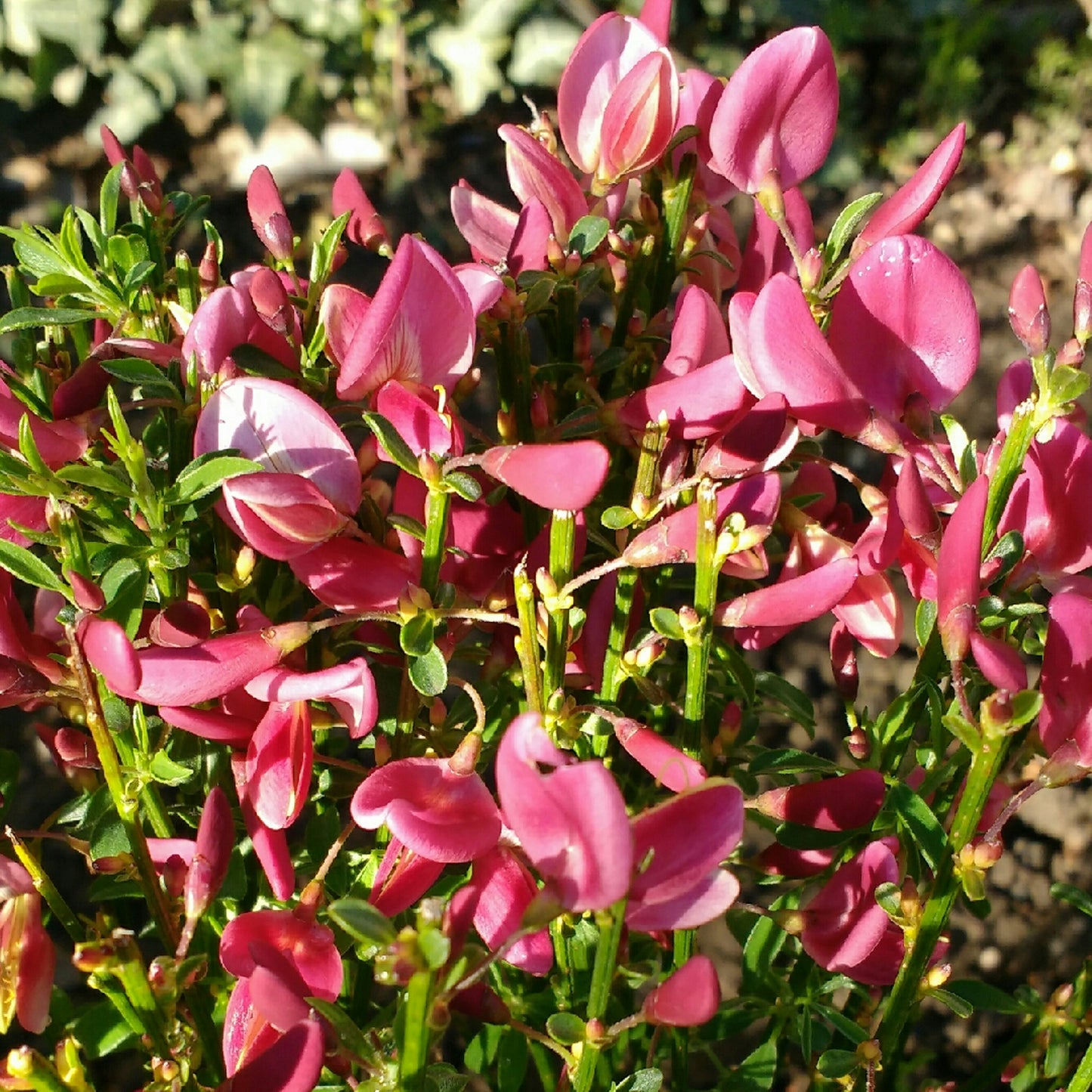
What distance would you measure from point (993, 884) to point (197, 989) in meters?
1.32

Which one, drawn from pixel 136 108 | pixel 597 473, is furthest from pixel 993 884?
pixel 136 108

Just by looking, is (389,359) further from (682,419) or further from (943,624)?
(943,624)

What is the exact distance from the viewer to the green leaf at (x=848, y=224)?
0.74 meters

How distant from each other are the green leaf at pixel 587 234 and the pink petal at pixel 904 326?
0.15 m

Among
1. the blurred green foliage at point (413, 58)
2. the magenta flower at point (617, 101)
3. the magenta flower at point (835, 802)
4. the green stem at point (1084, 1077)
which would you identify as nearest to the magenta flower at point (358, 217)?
the magenta flower at point (617, 101)

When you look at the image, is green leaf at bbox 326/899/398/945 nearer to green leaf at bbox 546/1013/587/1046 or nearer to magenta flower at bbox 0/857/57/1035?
green leaf at bbox 546/1013/587/1046

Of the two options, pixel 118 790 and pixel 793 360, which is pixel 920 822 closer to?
pixel 793 360

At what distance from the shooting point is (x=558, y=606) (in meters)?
0.61

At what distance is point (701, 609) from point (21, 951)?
424 millimetres

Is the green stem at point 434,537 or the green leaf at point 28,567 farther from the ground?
the green stem at point 434,537

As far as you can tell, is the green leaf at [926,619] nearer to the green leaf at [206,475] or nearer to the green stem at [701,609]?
the green stem at [701,609]

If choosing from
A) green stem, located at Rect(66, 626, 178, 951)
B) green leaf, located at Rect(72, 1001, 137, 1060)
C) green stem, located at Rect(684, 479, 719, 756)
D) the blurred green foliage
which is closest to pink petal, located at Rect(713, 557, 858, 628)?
green stem, located at Rect(684, 479, 719, 756)

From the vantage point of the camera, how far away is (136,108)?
2779 mm

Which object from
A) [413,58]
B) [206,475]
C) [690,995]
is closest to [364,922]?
[690,995]
